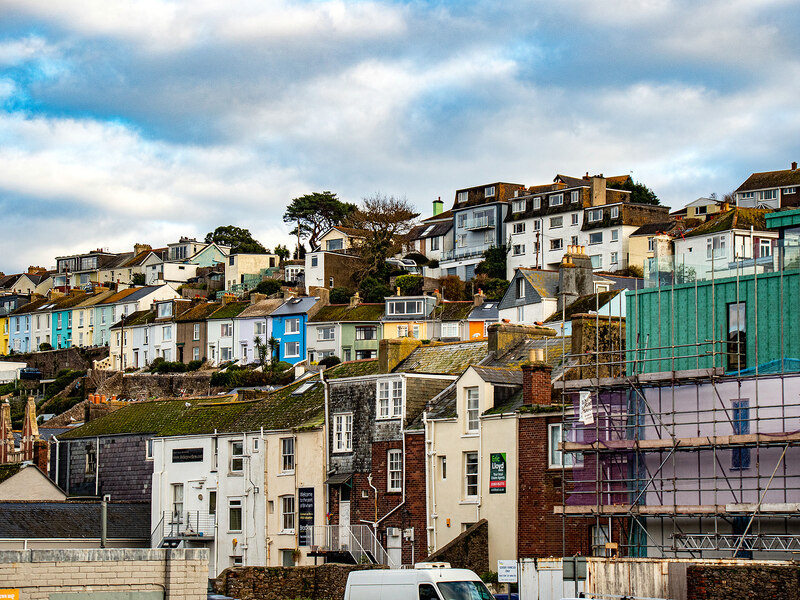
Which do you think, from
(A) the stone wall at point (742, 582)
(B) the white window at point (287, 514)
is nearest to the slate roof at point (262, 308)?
(B) the white window at point (287, 514)

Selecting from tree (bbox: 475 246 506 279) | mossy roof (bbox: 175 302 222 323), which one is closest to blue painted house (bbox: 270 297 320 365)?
mossy roof (bbox: 175 302 222 323)

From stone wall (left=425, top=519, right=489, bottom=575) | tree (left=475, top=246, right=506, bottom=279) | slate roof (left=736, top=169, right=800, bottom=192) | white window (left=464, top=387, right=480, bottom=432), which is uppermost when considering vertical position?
slate roof (left=736, top=169, right=800, bottom=192)

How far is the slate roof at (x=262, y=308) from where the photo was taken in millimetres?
107500

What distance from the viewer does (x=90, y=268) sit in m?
155

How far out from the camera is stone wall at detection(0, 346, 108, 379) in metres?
121

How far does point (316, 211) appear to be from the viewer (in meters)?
150

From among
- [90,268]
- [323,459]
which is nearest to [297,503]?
[323,459]

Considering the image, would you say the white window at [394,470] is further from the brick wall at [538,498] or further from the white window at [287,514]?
the brick wall at [538,498]

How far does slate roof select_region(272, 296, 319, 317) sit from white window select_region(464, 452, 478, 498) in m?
64.2

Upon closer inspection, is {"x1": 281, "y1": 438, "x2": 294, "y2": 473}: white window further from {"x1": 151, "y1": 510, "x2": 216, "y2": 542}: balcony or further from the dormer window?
the dormer window

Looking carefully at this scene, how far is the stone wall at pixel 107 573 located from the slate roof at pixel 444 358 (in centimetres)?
2468

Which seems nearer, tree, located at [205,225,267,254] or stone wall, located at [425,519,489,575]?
stone wall, located at [425,519,489,575]

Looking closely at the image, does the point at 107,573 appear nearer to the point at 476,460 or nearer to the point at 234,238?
the point at 476,460

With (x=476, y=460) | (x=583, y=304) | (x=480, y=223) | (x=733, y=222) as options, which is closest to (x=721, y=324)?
(x=476, y=460)
